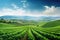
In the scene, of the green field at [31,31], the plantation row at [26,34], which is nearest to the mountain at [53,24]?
the green field at [31,31]

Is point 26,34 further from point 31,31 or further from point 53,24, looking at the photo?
point 53,24

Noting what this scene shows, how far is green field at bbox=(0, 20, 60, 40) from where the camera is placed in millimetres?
3237

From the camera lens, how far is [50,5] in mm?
3471

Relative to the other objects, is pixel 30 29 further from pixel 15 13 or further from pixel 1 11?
pixel 1 11

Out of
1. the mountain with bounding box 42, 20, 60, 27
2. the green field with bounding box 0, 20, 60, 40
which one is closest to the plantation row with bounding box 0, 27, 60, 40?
the green field with bounding box 0, 20, 60, 40

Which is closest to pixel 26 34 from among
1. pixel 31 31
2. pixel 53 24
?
pixel 31 31

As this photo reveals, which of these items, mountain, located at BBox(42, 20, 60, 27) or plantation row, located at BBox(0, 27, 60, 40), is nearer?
plantation row, located at BBox(0, 27, 60, 40)

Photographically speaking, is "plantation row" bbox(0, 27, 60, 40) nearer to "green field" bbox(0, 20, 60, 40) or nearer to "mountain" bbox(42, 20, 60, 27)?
"green field" bbox(0, 20, 60, 40)

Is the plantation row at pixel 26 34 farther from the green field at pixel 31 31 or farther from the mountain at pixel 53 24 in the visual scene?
the mountain at pixel 53 24

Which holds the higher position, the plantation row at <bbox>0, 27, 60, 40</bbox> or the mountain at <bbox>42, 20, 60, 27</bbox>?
the mountain at <bbox>42, 20, 60, 27</bbox>

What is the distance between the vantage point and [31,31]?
10.9 feet

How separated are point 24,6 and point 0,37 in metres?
0.73

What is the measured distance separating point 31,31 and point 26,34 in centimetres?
11

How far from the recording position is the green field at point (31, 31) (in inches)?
127
